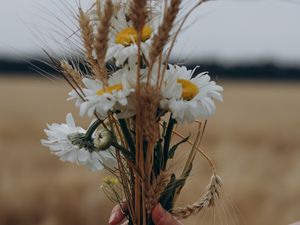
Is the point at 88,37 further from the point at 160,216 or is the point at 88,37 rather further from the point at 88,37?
the point at 160,216

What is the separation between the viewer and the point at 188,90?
136 cm

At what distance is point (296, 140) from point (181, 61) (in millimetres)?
9814

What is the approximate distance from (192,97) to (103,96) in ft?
0.52

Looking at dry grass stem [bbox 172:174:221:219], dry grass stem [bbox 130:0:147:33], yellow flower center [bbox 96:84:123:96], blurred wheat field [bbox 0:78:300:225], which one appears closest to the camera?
dry grass stem [bbox 130:0:147:33]

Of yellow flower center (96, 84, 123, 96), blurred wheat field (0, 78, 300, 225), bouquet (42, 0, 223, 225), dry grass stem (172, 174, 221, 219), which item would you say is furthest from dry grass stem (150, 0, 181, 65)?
blurred wheat field (0, 78, 300, 225)

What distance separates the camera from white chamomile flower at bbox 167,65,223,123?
132 centimetres

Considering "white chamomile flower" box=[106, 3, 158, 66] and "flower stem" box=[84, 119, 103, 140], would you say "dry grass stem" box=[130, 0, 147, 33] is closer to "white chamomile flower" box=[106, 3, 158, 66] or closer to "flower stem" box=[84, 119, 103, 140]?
"white chamomile flower" box=[106, 3, 158, 66]

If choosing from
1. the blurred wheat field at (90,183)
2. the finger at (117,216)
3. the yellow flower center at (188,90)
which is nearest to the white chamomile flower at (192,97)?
the yellow flower center at (188,90)

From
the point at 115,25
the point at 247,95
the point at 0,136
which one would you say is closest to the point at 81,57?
the point at 115,25

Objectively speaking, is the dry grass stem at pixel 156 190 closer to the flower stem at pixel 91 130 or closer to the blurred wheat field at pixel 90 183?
the flower stem at pixel 91 130

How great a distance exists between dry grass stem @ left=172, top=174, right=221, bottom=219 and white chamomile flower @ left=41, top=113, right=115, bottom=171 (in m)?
0.15

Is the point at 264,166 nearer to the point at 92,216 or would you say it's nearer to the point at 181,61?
the point at 92,216

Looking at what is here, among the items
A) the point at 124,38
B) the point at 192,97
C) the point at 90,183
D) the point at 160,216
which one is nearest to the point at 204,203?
the point at 160,216

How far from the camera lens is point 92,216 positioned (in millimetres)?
5895
